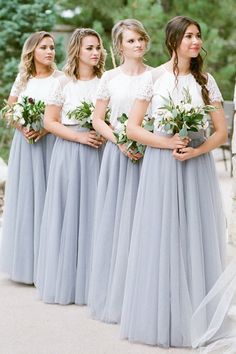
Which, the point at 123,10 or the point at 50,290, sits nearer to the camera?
the point at 50,290

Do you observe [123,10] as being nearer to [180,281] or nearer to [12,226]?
[12,226]

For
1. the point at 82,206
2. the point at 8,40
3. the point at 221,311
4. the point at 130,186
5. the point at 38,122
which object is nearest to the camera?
the point at 221,311

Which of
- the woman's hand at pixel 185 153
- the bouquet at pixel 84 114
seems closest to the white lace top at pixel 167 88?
the woman's hand at pixel 185 153

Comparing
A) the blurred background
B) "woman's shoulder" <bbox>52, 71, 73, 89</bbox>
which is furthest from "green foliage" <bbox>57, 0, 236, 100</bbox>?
"woman's shoulder" <bbox>52, 71, 73, 89</bbox>

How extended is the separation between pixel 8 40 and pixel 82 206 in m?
9.78

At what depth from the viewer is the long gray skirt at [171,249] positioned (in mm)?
5121

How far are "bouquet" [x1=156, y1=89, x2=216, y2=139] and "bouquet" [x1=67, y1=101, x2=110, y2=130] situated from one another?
1089mm

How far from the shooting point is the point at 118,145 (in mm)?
5680

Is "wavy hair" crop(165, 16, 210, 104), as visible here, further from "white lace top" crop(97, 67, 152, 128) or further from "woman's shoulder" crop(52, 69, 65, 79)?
"woman's shoulder" crop(52, 69, 65, 79)

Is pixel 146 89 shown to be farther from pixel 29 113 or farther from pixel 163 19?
pixel 163 19

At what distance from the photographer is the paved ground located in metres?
5.10

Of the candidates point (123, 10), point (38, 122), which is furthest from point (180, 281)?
point (123, 10)

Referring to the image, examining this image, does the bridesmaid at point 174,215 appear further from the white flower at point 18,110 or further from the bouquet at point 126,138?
the white flower at point 18,110

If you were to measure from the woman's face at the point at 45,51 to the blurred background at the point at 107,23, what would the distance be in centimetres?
841
